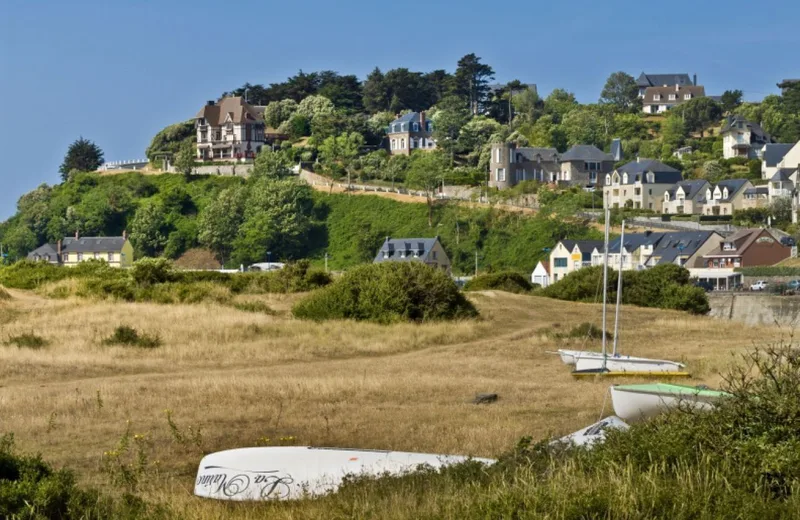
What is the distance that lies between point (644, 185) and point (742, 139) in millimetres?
22715

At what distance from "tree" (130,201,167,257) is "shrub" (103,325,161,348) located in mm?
75988

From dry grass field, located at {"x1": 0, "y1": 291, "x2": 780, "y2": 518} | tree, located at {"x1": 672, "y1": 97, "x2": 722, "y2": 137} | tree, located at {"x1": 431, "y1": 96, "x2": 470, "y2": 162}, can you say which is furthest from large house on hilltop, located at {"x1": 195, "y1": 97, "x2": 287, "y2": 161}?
dry grass field, located at {"x1": 0, "y1": 291, "x2": 780, "y2": 518}

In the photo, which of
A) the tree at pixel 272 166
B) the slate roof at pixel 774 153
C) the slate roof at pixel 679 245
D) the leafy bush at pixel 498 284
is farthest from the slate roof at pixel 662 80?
the leafy bush at pixel 498 284

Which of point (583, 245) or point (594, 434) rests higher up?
point (583, 245)

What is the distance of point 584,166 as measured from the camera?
11831cm

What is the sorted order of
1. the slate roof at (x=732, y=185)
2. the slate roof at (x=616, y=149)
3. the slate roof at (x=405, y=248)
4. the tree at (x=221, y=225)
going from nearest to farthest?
the slate roof at (x=405, y=248)
the slate roof at (x=732, y=185)
the tree at (x=221, y=225)
the slate roof at (x=616, y=149)

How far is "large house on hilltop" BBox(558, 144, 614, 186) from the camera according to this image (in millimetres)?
117875

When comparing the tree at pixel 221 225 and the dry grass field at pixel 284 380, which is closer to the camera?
the dry grass field at pixel 284 380

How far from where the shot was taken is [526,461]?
1240cm

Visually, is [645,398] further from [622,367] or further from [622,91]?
[622,91]

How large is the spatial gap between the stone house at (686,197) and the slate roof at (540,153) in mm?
16954

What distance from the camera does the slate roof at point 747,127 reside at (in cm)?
12512

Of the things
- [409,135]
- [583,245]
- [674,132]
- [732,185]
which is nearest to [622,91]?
[674,132]

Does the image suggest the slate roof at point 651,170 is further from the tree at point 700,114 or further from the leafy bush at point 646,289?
the leafy bush at point 646,289
